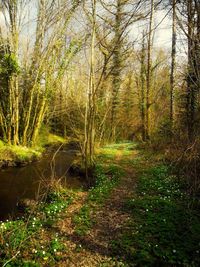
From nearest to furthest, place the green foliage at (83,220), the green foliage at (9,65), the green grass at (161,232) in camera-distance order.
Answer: the green grass at (161,232), the green foliage at (83,220), the green foliage at (9,65)

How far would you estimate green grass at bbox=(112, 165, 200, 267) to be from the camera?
19.0 feet

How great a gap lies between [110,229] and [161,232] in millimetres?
1280

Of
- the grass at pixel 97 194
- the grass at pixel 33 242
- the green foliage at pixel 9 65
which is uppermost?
the green foliage at pixel 9 65

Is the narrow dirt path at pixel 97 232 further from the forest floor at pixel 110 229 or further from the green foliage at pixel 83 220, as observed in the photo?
the green foliage at pixel 83 220

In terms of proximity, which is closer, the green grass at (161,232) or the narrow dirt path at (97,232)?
the green grass at (161,232)

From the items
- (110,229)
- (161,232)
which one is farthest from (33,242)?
(161,232)

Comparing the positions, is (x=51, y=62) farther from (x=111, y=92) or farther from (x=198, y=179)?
(x=198, y=179)

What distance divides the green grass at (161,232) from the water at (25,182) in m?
2.61

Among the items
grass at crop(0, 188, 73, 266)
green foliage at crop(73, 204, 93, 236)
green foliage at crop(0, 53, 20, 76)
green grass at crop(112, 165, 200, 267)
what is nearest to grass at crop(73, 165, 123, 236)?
green foliage at crop(73, 204, 93, 236)

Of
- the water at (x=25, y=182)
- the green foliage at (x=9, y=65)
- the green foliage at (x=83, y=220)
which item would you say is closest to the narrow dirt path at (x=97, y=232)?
the green foliage at (x=83, y=220)

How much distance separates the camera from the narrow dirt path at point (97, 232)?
5.99m

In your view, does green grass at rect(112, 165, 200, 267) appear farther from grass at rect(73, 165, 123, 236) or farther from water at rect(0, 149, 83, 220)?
water at rect(0, 149, 83, 220)

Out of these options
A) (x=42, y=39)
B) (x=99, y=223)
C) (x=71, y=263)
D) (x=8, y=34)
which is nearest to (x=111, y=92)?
(x=42, y=39)

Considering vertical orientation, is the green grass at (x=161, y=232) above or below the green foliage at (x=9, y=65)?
below
